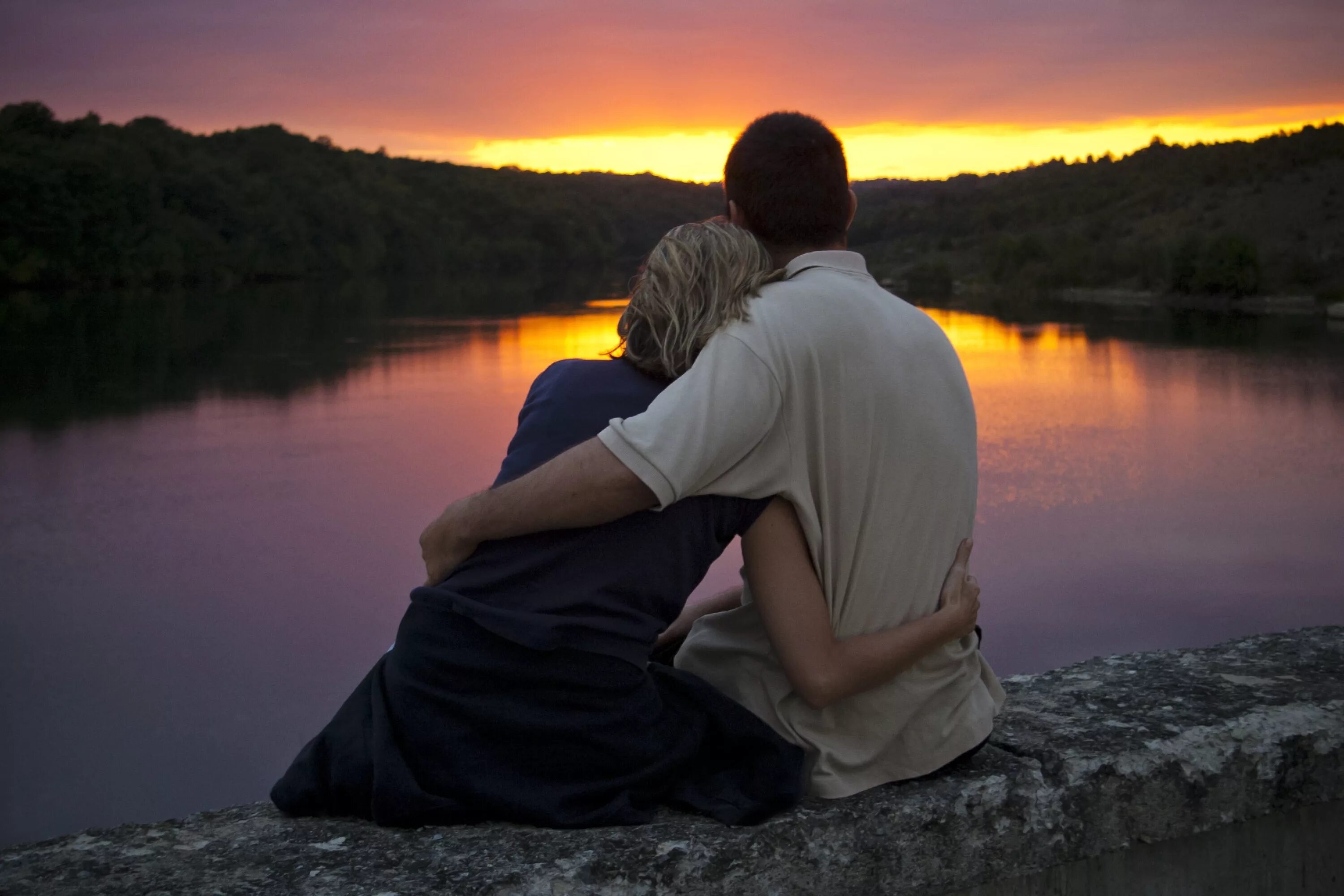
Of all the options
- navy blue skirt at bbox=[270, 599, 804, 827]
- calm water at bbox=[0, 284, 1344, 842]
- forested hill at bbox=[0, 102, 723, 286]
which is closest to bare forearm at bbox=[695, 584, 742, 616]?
navy blue skirt at bbox=[270, 599, 804, 827]

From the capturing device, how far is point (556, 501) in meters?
1.42

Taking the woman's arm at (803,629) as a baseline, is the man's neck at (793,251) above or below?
above

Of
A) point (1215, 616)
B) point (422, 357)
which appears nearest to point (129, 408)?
point (422, 357)

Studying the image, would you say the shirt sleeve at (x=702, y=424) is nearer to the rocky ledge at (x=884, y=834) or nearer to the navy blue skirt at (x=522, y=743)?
the navy blue skirt at (x=522, y=743)

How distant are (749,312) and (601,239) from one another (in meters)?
98.4

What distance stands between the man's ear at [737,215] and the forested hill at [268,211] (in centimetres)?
3615

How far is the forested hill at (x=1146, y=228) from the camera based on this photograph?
39312 millimetres

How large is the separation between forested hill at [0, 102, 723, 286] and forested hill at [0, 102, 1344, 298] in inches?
5.3

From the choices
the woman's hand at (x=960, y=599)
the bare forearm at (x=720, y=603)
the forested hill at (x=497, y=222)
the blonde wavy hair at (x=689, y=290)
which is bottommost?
the bare forearm at (x=720, y=603)

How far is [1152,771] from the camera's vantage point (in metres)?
1.61

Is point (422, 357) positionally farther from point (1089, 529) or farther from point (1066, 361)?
point (1089, 529)

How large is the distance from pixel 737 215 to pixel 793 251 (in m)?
0.10

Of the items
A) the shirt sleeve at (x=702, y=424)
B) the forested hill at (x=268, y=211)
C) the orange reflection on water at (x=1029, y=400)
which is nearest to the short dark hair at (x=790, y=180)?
the shirt sleeve at (x=702, y=424)

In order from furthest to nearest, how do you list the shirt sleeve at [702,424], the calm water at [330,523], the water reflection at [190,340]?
the water reflection at [190,340] → the calm water at [330,523] → the shirt sleeve at [702,424]
